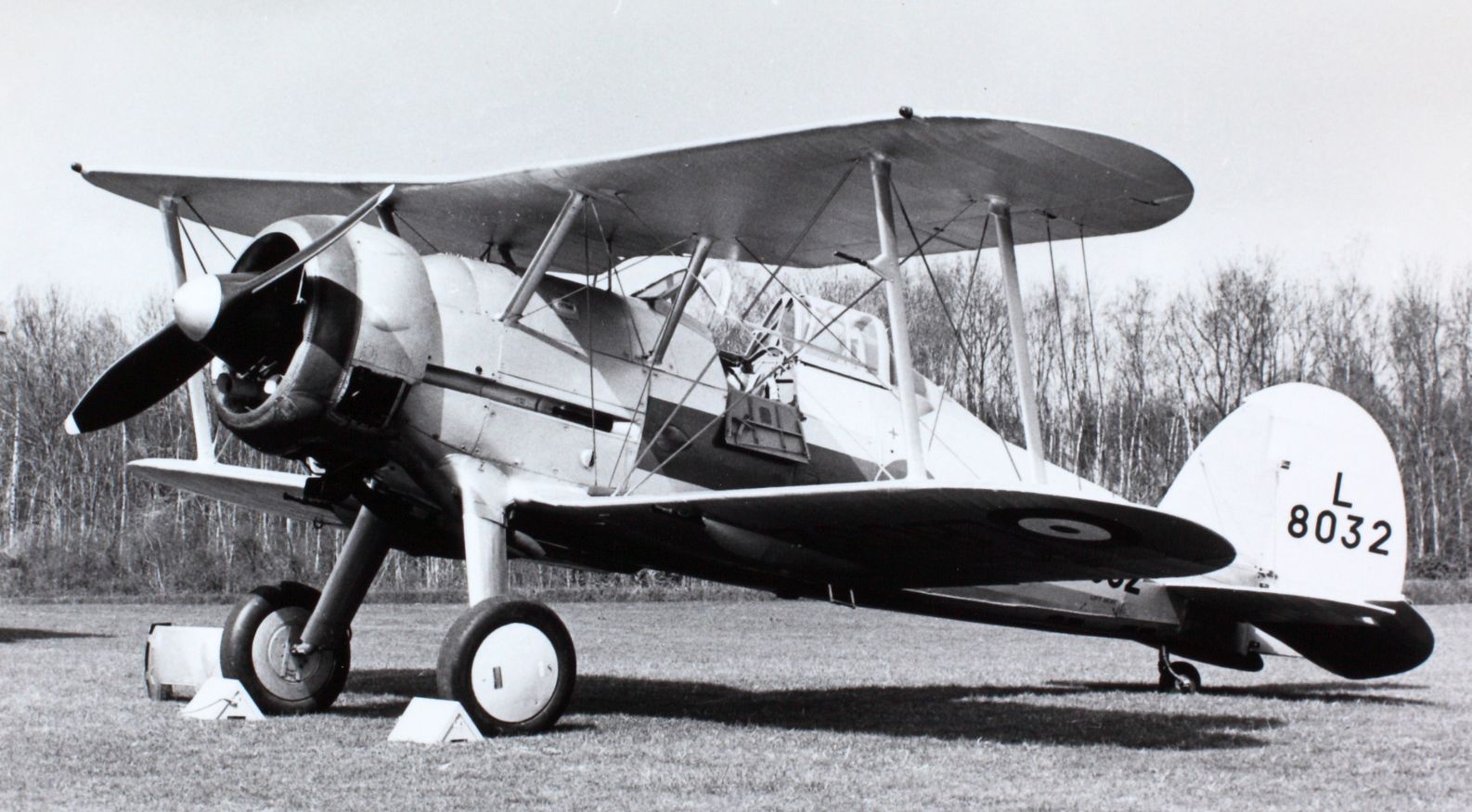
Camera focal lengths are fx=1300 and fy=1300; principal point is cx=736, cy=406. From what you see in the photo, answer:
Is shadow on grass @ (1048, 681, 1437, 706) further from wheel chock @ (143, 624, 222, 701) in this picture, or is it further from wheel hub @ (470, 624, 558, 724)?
wheel chock @ (143, 624, 222, 701)

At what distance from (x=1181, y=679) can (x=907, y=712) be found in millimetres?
3034

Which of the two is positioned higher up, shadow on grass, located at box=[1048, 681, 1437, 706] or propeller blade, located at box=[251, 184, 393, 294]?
propeller blade, located at box=[251, 184, 393, 294]

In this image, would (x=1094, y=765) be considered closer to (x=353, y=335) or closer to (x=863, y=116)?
(x=863, y=116)

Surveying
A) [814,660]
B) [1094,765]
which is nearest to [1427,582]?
[814,660]

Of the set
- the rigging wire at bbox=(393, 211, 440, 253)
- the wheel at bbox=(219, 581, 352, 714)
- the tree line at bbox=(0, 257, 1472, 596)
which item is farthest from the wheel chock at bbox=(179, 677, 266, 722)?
the tree line at bbox=(0, 257, 1472, 596)

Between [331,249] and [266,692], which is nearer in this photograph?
[331,249]

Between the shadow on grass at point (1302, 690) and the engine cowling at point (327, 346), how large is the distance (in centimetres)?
644

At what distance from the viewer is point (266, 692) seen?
757 cm

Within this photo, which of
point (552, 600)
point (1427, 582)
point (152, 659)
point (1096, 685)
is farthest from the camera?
point (1427, 582)

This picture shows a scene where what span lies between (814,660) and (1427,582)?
24709 mm

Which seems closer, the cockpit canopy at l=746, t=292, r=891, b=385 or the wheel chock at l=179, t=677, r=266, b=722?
the wheel chock at l=179, t=677, r=266, b=722

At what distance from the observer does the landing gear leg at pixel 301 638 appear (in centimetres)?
761

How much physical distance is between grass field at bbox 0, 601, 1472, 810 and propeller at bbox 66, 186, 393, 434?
1865 mm

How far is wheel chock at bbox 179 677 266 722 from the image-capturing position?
23.8 feet
